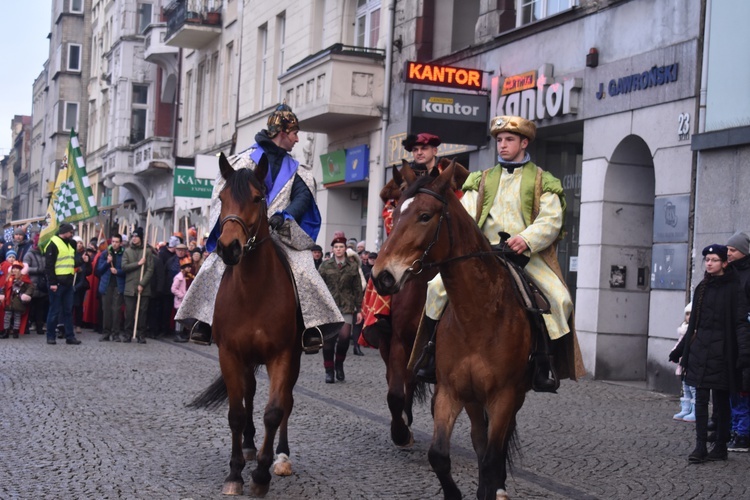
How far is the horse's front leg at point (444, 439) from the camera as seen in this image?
655 centimetres

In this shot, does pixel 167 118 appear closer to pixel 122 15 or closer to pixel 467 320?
pixel 122 15

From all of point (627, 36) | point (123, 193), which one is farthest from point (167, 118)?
point (627, 36)

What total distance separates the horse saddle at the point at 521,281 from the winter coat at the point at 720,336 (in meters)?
3.68

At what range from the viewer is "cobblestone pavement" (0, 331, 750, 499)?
804cm

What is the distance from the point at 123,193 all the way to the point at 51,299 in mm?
34753

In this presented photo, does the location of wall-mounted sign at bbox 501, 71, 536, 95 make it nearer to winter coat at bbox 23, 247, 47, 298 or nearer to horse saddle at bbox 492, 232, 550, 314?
winter coat at bbox 23, 247, 47, 298

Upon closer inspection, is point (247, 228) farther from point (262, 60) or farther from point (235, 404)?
point (262, 60)

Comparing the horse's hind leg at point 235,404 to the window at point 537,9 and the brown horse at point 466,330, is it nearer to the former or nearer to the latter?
the brown horse at point 466,330

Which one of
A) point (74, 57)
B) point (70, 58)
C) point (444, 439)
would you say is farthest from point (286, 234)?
point (74, 57)

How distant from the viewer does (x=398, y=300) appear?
31.1 ft

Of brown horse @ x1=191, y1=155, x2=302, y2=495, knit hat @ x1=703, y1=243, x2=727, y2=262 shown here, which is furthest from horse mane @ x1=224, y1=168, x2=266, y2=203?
knit hat @ x1=703, y1=243, x2=727, y2=262

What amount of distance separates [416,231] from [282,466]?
2.65m

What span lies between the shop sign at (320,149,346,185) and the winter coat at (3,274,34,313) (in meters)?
8.69

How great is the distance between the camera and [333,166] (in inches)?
1166
